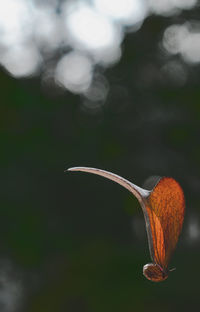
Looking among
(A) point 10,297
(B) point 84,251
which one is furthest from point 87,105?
(A) point 10,297

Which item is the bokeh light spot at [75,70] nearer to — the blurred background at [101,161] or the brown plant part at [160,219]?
the blurred background at [101,161]

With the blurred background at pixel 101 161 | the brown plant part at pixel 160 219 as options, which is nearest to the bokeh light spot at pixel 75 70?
the blurred background at pixel 101 161

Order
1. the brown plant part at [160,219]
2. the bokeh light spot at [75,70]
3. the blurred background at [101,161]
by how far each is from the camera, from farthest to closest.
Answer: the bokeh light spot at [75,70] → the blurred background at [101,161] → the brown plant part at [160,219]

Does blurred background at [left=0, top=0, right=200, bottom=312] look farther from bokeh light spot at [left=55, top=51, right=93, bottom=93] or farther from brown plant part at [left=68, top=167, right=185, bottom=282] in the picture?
brown plant part at [left=68, top=167, right=185, bottom=282]

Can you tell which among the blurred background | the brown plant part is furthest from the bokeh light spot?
the brown plant part

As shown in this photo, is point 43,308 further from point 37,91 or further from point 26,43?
point 26,43
